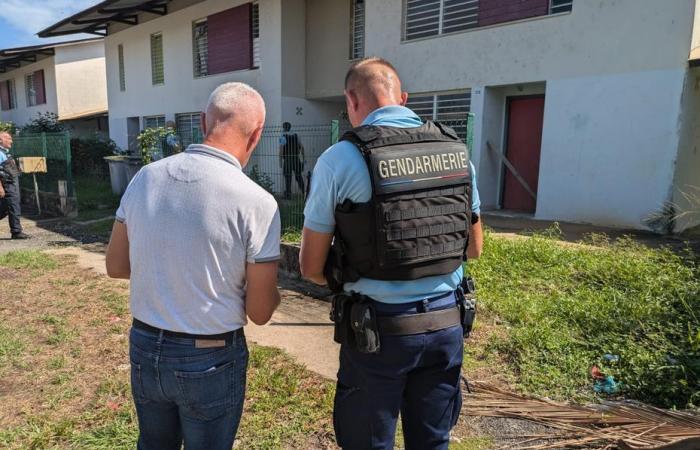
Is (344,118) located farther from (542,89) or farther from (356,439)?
(356,439)

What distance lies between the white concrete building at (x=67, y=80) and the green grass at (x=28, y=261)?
55.0ft

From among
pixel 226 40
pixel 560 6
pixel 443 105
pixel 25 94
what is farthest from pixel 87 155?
pixel 560 6

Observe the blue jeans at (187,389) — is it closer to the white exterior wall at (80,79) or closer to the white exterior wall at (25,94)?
the white exterior wall at (80,79)

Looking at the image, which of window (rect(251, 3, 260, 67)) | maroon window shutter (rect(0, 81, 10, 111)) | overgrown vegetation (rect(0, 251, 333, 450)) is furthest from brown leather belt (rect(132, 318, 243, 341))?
maroon window shutter (rect(0, 81, 10, 111))

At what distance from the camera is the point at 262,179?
7895 millimetres

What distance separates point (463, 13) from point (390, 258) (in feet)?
30.1

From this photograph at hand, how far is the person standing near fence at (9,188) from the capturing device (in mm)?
8242

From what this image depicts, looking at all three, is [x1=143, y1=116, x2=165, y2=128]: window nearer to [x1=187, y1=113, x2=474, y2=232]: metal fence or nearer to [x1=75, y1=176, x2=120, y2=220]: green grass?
[x1=75, y1=176, x2=120, y2=220]: green grass

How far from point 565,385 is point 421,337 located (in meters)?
2.02

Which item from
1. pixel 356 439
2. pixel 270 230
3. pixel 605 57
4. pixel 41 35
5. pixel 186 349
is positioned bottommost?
pixel 356 439

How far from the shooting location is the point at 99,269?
6.68m

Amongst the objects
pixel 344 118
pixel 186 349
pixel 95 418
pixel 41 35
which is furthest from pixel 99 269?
pixel 41 35

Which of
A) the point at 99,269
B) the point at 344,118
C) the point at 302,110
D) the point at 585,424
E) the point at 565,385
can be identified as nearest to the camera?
the point at 585,424

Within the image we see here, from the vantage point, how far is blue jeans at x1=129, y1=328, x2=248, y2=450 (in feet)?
5.50
